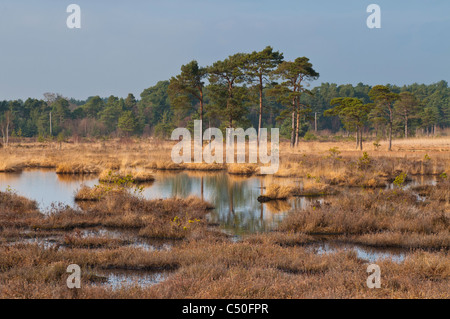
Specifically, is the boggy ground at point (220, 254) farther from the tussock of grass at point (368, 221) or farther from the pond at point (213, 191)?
the pond at point (213, 191)

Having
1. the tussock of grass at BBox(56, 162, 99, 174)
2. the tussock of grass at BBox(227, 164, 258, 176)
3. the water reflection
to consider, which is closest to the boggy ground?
the water reflection

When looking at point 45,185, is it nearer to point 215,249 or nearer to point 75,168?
point 75,168

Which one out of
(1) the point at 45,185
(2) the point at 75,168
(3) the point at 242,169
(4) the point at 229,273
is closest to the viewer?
(4) the point at 229,273

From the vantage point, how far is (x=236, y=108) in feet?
134

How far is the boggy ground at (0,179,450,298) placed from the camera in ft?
20.1

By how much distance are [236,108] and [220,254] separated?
33210 mm

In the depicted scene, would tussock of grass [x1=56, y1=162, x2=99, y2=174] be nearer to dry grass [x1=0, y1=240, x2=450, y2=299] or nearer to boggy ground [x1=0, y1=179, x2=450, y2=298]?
boggy ground [x1=0, y1=179, x2=450, y2=298]

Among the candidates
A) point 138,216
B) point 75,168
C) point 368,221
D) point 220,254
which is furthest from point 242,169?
point 220,254

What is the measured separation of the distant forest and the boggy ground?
84.7 feet

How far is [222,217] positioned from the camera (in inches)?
561

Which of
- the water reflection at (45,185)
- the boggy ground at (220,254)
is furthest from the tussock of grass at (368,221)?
the water reflection at (45,185)

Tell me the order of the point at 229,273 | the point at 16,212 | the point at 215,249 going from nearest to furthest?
the point at 229,273 < the point at 215,249 < the point at 16,212

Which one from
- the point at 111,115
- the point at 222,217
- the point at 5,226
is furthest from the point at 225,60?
the point at 111,115

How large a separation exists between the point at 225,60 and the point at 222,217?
29411 millimetres
